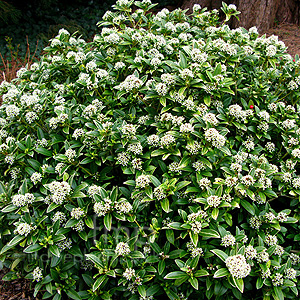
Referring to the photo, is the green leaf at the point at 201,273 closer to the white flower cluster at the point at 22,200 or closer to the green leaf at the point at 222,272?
the green leaf at the point at 222,272

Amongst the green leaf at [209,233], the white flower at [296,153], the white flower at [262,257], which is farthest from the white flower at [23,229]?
the white flower at [296,153]

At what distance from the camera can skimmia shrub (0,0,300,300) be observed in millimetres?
2355

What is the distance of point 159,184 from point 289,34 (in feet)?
22.0

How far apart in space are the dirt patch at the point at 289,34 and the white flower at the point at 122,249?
6.18 m

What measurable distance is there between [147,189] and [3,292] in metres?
1.93

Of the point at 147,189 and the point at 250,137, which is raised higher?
the point at 250,137

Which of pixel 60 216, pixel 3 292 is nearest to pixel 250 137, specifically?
pixel 60 216

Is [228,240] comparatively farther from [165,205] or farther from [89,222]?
[89,222]

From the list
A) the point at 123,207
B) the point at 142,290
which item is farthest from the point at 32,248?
the point at 142,290

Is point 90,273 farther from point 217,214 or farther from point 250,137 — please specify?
point 250,137

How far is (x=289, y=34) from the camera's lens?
7.34m

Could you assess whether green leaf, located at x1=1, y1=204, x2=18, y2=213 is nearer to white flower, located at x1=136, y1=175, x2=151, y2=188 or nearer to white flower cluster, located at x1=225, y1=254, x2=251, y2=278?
white flower, located at x1=136, y1=175, x2=151, y2=188

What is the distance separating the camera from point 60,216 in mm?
2520

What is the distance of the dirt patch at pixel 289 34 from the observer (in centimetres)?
684
